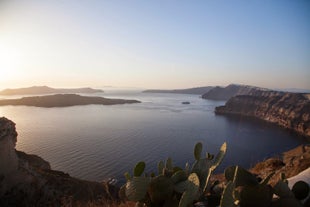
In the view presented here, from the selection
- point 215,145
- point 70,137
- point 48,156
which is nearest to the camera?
point 48,156

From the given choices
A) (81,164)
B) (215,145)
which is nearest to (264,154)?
(215,145)

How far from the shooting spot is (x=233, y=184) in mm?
2416

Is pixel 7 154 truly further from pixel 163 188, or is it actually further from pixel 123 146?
pixel 123 146

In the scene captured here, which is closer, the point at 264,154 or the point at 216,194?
the point at 216,194

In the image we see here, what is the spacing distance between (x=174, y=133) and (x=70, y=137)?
91.1 ft

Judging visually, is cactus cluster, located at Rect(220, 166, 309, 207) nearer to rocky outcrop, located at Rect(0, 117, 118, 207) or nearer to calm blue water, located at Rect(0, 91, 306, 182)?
rocky outcrop, located at Rect(0, 117, 118, 207)

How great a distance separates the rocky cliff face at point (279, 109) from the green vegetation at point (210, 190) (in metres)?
88.1

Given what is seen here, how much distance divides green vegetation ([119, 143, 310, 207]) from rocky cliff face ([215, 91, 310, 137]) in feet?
289

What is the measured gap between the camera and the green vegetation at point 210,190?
2.49 metres

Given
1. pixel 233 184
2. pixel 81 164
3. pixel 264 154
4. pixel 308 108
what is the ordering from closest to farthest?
1. pixel 233 184
2. pixel 81 164
3. pixel 264 154
4. pixel 308 108

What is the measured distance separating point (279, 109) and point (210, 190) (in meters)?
122

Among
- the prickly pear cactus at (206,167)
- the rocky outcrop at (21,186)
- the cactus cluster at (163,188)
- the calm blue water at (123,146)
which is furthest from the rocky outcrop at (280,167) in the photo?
the calm blue water at (123,146)

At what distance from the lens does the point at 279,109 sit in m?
110

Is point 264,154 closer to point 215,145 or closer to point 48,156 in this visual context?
point 215,145
